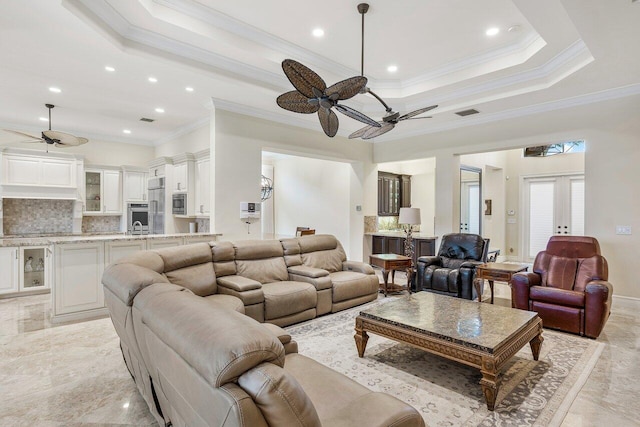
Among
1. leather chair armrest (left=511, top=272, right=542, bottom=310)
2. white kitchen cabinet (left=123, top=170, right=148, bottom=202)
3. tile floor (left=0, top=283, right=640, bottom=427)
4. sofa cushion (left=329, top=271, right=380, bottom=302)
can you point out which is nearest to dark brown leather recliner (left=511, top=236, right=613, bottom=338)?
leather chair armrest (left=511, top=272, right=542, bottom=310)

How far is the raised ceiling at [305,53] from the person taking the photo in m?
3.13

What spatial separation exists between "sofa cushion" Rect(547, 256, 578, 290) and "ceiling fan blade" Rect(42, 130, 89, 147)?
22.5 feet

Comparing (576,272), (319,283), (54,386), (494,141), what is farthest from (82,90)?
(576,272)

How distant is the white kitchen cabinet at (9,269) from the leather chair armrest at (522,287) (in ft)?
23.7

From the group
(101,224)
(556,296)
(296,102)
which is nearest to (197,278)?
(296,102)

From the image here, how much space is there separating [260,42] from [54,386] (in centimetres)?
382

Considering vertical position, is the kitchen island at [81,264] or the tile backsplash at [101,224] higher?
the tile backsplash at [101,224]

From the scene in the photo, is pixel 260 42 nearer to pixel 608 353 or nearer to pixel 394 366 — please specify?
pixel 394 366

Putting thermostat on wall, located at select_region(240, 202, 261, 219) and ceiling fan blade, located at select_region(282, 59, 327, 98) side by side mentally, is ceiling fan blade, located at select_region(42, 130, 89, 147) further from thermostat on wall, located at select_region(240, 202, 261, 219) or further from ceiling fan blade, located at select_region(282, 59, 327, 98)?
ceiling fan blade, located at select_region(282, 59, 327, 98)

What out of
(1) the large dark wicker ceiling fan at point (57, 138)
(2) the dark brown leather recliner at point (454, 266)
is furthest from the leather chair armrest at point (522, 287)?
(1) the large dark wicker ceiling fan at point (57, 138)

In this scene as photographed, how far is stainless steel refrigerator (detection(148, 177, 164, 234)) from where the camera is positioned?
6441mm

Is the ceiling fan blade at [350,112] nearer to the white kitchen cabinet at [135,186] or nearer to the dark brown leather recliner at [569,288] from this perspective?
the dark brown leather recliner at [569,288]

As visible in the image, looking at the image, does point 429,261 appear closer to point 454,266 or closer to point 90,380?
point 454,266

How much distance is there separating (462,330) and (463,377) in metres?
0.42
